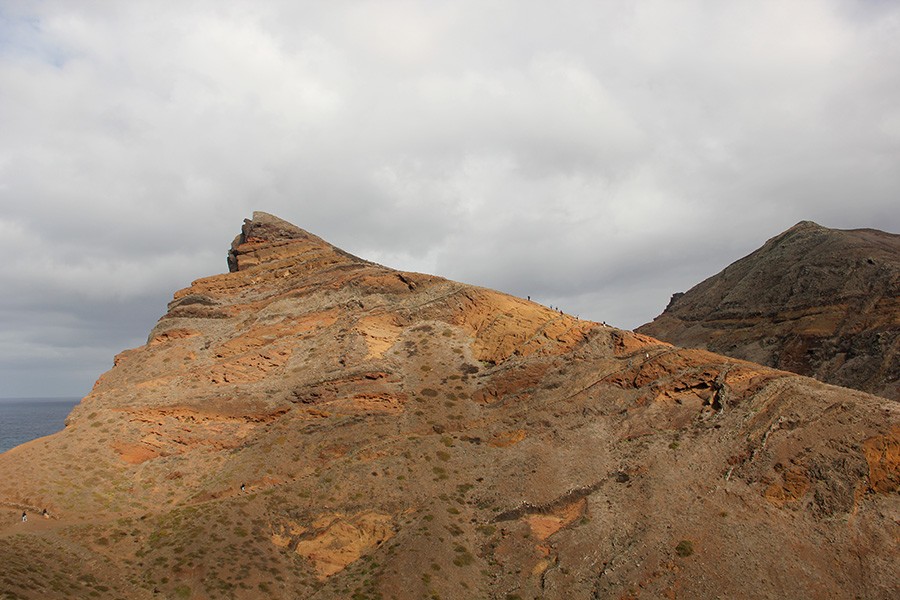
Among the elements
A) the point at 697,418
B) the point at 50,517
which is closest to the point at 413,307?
the point at 697,418

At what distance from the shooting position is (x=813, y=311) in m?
86.8

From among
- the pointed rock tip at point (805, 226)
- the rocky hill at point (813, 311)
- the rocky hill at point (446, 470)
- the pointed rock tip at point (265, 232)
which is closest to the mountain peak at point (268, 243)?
the pointed rock tip at point (265, 232)

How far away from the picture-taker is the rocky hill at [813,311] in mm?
75062

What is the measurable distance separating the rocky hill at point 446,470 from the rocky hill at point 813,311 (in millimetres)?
41516

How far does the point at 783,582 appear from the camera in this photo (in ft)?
101

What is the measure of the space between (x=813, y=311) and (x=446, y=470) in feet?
233

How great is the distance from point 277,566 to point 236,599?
354 cm

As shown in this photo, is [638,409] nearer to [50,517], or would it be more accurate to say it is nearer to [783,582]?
[783,582]

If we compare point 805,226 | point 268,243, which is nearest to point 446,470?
point 268,243

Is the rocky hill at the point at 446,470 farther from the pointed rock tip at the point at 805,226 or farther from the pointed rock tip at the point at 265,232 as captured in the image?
the pointed rock tip at the point at 805,226

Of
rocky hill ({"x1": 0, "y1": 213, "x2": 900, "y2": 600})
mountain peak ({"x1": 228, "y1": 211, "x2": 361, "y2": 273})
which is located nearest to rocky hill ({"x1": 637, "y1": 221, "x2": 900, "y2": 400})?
rocky hill ({"x1": 0, "y1": 213, "x2": 900, "y2": 600})

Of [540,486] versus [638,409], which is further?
[638,409]

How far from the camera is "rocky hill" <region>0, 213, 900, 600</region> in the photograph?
3288cm

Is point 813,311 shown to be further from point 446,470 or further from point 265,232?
point 265,232
